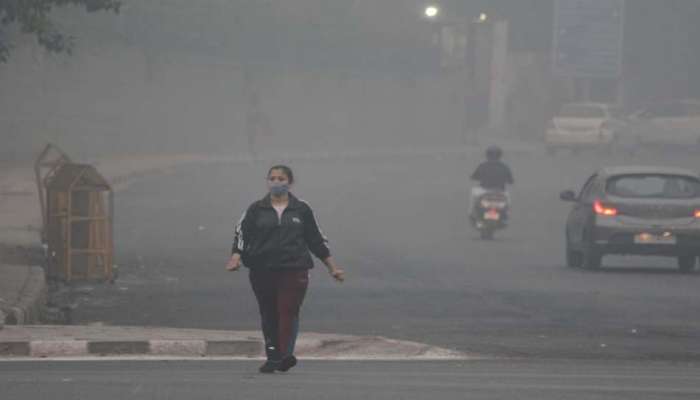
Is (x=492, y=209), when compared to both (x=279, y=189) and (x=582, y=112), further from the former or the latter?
(x=582, y=112)

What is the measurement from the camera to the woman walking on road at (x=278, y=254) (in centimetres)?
1155

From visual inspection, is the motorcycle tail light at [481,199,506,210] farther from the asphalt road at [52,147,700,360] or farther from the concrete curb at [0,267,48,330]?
the concrete curb at [0,267,48,330]

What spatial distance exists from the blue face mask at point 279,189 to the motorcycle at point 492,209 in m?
17.0

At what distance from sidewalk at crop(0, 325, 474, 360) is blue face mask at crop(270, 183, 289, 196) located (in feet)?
6.94

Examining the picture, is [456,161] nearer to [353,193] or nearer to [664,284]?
[353,193]

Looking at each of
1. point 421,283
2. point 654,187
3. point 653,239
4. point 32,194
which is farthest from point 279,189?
point 32,194

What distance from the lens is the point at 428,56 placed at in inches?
2955

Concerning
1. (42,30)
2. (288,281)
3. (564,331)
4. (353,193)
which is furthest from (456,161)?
(288,281)

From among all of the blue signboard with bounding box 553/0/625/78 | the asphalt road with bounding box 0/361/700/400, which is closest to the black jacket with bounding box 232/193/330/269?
the asphalt road with bounding box 0/361/700/400

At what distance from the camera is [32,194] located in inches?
1382

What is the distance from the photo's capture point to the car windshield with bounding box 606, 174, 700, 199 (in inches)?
896

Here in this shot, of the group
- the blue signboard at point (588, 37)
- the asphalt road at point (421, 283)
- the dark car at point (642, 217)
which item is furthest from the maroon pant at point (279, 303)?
the blue signboard at point (588, 37)

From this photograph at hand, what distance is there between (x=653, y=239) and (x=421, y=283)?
383 cm

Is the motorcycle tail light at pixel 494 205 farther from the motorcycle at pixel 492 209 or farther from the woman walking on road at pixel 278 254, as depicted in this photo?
the woman walking on road at pixel 278 254
